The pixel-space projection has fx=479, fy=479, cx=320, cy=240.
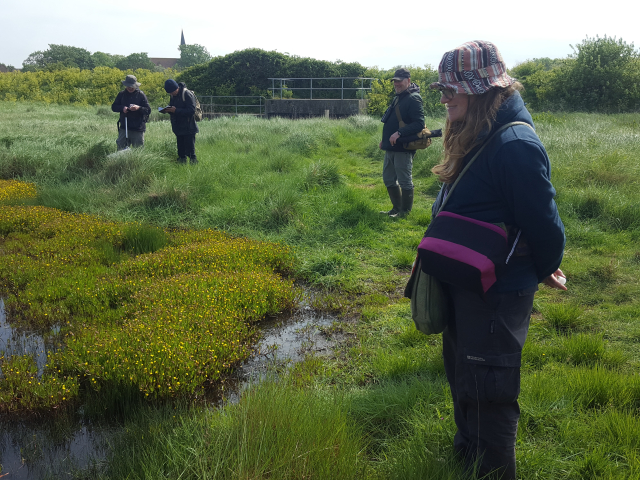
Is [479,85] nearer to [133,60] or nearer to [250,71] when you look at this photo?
[250,71]

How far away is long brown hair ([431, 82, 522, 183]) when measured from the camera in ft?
6.66

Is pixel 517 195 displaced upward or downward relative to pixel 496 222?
upward

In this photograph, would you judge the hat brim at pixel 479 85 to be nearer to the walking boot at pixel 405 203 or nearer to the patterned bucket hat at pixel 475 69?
the patterned bucket hat at pixel 475 69

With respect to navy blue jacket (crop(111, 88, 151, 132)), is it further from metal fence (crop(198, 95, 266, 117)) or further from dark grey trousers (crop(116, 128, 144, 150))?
metal fence (crop(198, 95, 266, 117))

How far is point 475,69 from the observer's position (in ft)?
6.53

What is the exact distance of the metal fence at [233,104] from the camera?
3422cm

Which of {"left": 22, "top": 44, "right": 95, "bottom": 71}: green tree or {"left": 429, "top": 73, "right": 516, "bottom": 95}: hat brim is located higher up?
{"left": 22, "top": 44, "right": 95, "bottom": 71}: green tree

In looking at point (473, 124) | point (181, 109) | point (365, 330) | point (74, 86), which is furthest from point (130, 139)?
point (74, 86)

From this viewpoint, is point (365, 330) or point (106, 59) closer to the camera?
point (365, 330)

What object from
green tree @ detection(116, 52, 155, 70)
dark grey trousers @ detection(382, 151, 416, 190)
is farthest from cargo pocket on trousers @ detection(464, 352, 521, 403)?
green tree @ detection(116, 52, 155, 70)

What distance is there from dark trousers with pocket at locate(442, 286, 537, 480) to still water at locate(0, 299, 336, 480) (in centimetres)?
173

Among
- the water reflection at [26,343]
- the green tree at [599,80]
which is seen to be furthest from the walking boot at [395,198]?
the green tree at [599,80]

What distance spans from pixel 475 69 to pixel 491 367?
1.25 m

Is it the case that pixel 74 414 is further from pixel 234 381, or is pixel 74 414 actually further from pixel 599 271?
pixel 599 271
